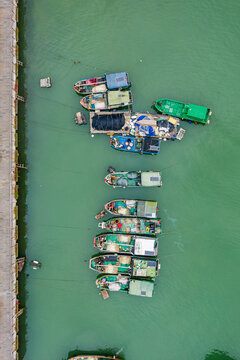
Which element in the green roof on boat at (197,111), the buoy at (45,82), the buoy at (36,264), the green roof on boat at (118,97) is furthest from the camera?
the buoy at (45,82)

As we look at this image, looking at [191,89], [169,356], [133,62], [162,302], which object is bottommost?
[169,356]

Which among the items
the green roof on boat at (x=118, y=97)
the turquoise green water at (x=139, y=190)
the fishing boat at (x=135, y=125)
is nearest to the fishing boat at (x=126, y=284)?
the turquoise green water at (x=139, y=190)

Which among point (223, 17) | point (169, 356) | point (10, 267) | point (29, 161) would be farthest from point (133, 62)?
point (169, 356)

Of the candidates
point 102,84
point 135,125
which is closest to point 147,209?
point 135,125

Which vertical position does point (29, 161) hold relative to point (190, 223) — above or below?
above

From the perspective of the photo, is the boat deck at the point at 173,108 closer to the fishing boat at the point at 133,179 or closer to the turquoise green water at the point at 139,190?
the turquoise green water at the point at 139,190

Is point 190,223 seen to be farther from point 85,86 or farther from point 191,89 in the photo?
point 85,86
